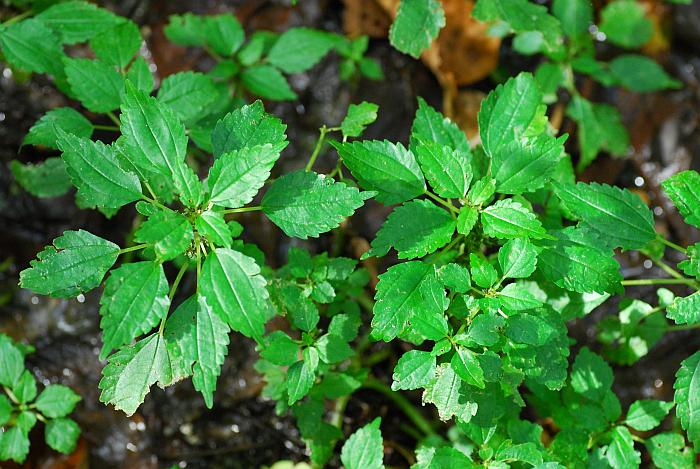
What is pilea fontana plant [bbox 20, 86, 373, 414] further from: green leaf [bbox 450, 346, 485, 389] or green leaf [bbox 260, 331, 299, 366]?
green leaf [bbox 450, 346, 485, 389]

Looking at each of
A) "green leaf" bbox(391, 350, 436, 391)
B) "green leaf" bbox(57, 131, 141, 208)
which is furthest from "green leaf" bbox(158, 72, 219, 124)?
"green leaf" bbox(391, 350, 436, 391)

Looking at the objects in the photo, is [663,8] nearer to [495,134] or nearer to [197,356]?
[495,134]

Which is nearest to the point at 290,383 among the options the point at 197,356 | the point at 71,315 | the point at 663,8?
the point at 197,356

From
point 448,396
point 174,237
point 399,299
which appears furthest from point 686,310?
point 174,237

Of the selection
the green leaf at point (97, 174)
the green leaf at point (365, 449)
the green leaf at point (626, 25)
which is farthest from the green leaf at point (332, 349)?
the green leaf at point (626, 25)

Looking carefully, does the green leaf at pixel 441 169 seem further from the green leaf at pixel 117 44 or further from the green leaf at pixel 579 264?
the green leaf at pixel 117 44
